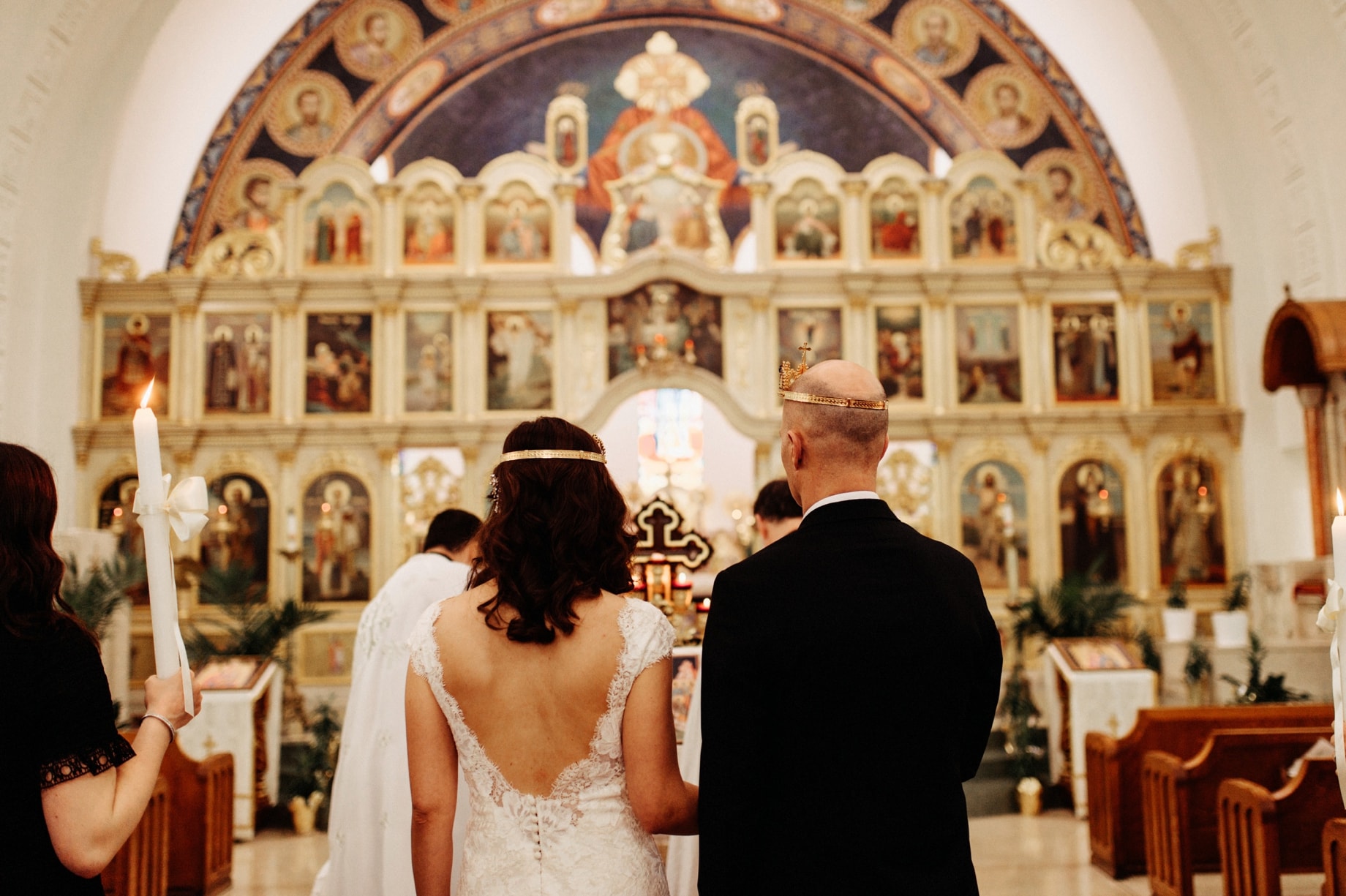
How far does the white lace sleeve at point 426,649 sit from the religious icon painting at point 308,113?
15264 mm

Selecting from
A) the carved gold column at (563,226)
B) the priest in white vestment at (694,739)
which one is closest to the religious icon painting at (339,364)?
the carved gold column at (563,226)

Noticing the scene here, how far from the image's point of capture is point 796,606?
252cm

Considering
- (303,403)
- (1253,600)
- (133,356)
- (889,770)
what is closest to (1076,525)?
(1253,600)

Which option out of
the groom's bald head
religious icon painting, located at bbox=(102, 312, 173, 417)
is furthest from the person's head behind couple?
religious icon painting, located at bbox=(102, 312, 173, 417)

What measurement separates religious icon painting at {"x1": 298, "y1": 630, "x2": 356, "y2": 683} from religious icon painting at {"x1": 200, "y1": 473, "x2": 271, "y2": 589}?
2.42ft

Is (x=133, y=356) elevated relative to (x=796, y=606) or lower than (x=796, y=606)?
elevated

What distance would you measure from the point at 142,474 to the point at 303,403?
38.5 feet

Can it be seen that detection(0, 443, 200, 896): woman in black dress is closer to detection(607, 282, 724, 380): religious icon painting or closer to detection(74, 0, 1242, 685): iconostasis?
detection(74, 0, 1242, 685): iconostasis

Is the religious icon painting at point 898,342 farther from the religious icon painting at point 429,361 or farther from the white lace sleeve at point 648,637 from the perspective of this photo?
the white lace sleeve at point 648,637

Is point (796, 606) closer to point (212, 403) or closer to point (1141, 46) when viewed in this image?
point (212, 403)

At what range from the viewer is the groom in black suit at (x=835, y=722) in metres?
2.49

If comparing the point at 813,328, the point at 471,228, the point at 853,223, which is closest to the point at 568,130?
the point at 471,228

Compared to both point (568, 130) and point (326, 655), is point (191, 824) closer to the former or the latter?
point (326, 655)

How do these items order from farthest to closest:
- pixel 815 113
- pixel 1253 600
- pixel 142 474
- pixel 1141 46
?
pixel 815 113 < pixel 1141 46 < pixel 1253 600 < pixel 142 474
